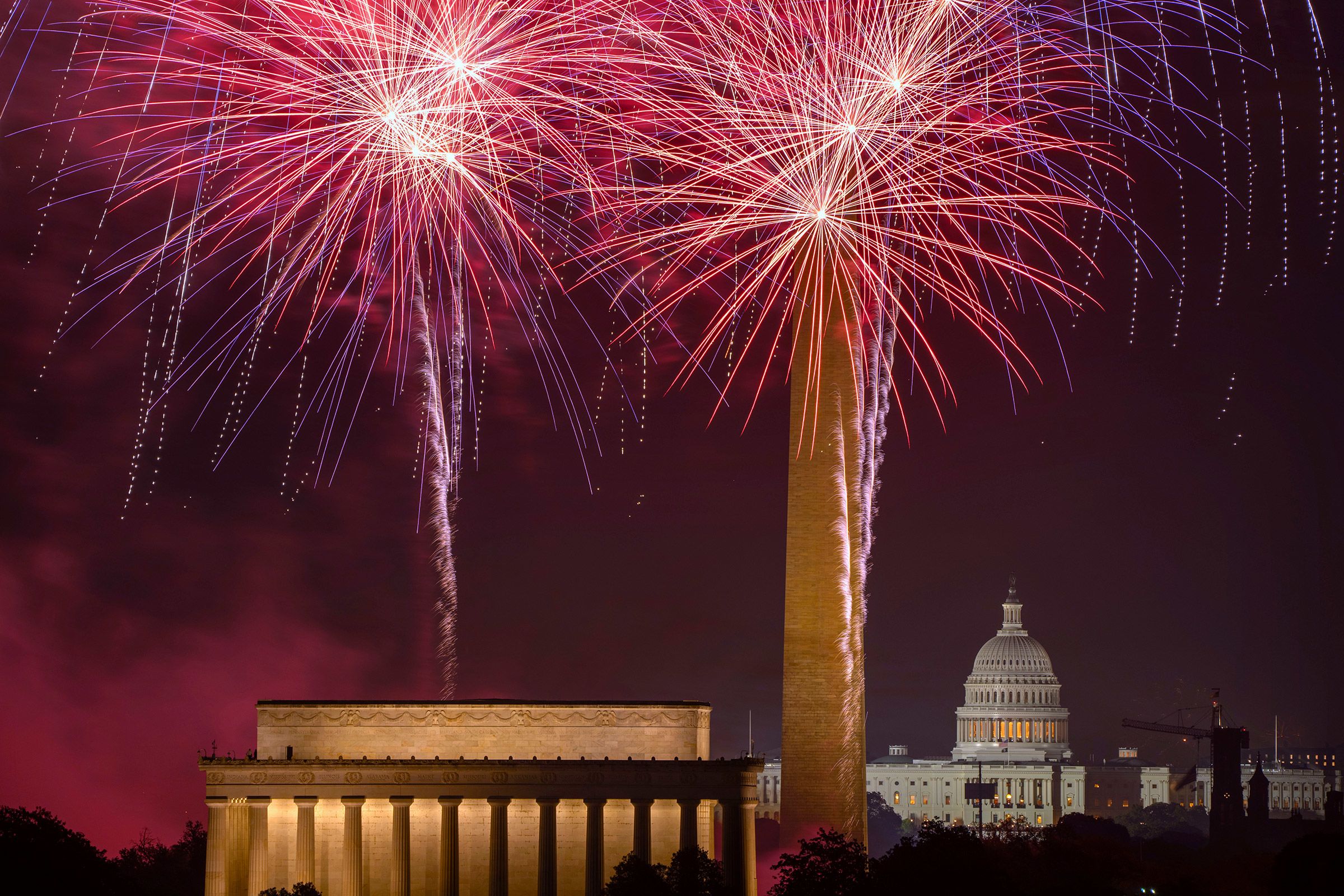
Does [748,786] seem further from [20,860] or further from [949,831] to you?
[20,860]

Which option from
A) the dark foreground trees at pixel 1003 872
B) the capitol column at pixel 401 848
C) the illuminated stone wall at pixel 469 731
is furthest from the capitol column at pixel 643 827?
the capitol column at pixel 401 848

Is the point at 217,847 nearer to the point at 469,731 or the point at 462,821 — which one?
the point at 462,821

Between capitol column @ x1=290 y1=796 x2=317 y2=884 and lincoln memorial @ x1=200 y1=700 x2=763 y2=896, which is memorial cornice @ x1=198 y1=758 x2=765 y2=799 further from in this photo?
capitol column @ x1=290 y1=796 x2=317 y2=884

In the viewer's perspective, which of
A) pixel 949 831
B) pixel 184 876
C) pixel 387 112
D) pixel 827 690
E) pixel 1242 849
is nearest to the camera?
pixel 387 112

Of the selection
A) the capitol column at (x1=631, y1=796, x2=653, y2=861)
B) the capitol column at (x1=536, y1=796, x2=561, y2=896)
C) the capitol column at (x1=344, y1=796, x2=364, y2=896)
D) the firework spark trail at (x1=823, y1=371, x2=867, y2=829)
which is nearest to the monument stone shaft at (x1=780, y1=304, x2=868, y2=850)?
the firework spark trail at (x1=823, y1=371, x2=867, y2=829)

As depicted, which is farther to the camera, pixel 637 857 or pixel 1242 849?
pixel 1242 849

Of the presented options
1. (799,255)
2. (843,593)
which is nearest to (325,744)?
(843,593)

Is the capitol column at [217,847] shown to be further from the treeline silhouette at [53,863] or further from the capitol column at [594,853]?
the capitol column at [594,853]

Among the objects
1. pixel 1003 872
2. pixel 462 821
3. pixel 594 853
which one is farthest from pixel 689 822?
pixel 1003 872
